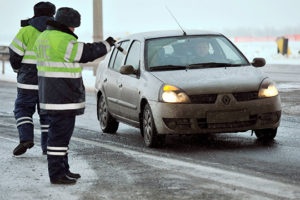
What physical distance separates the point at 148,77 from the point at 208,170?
2.36 m

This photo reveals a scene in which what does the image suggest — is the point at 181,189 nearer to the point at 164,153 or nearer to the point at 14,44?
the point at 164,153

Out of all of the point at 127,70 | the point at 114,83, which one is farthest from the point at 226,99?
the point at 114,83

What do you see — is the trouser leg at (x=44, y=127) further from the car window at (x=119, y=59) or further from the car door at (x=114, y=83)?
the car window at (x=119, y=59)

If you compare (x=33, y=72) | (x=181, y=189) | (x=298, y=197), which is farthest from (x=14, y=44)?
(x=298, y=197)

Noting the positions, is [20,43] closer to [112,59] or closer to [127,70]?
[127,70]

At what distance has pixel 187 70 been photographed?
9.98 meters

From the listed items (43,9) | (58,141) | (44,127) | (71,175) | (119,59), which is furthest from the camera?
(119,59)

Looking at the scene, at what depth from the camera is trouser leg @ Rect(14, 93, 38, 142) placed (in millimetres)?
9500

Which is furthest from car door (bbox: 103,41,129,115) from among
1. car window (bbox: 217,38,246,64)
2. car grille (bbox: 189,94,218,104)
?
car grille (bbox: 189,94,218,104)

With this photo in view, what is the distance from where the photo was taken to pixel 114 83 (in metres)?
11.2

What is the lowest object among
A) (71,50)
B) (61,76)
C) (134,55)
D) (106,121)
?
(106,121)

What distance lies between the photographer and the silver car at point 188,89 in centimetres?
929

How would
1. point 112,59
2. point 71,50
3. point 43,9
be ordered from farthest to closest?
point 112,59, point 43,9, point 71,50

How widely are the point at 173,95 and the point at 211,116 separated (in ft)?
1.73
